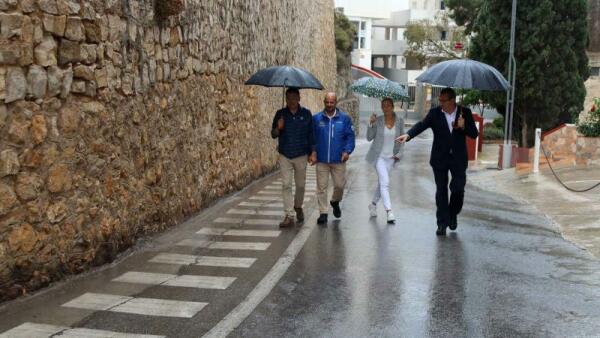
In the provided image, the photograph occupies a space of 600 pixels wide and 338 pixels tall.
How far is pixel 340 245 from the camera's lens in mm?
8445

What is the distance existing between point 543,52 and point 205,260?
59.9ft

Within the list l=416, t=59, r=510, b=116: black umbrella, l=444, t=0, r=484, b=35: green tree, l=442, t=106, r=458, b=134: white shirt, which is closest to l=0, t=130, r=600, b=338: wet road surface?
l=442, t=106, r=458, b=134: white shirt

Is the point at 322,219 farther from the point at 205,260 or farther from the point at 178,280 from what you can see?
the point at 178,280

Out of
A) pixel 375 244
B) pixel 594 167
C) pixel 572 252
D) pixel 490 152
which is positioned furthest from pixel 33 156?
pixel 490 152

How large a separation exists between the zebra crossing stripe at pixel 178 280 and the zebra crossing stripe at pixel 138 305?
0.54 m

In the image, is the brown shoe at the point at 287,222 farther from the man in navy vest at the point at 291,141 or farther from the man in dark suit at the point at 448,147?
the man in dark suit at the point at 448,147

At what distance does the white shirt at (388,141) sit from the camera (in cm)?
1035

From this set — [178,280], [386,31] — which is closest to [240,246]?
[178,280]

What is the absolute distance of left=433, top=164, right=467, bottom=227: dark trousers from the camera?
908 centimetres

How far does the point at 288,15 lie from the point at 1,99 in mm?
16776

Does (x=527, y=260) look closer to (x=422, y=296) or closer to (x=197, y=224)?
(x=422, y=296)

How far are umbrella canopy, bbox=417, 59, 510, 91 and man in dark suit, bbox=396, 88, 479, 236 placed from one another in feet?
0.53

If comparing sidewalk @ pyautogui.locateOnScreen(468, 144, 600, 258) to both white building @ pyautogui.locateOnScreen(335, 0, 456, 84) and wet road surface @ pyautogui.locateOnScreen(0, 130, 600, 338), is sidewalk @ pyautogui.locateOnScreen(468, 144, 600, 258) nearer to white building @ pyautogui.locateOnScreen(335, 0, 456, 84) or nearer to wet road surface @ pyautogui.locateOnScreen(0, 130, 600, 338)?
wet road surface @ pyautogui.locateOnScreen(0, 130, 600, 338)

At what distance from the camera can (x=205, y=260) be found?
300 inches
